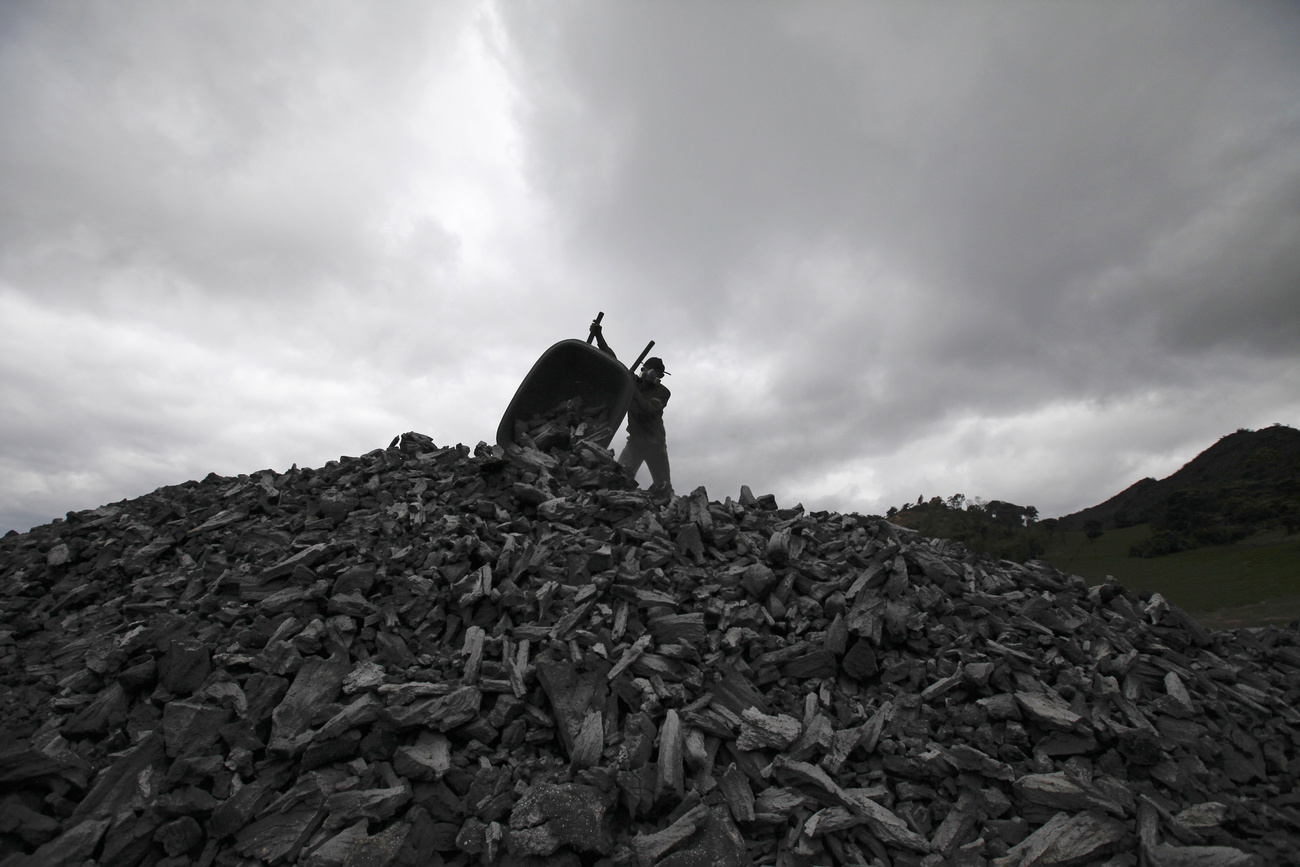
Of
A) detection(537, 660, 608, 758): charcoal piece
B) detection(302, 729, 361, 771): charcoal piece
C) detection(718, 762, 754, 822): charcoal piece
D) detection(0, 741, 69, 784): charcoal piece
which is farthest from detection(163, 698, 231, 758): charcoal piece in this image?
detection(718, 762, 754, 822): charcoal piece

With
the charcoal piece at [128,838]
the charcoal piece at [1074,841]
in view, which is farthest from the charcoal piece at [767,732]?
the charcoal piece at [128,838]

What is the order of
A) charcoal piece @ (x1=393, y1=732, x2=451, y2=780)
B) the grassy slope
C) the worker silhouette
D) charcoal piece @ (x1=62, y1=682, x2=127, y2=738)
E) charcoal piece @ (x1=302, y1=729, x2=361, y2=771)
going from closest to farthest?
charcoal piece @ (x1=393, y1=732, x2=451, y2=780) → charcoal piece @ (x1=302, y1=729, x2=361, y2=771) → charcoal piece @ (x1=62, y1=682, x2=127, y2=738) → the grassy slope → the worker silhouette

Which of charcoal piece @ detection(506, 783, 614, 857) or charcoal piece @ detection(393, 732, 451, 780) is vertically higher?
charcoal piece @ detection(393, 732, 451, 780)

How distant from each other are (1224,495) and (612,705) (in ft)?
77.0

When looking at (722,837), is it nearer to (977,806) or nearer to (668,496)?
(977,806)

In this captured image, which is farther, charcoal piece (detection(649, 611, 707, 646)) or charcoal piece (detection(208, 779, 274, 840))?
charcoal piece (detection(649, 611, 707, 646))

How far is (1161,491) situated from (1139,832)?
25.9 metres

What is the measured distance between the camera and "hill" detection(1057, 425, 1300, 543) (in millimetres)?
15945

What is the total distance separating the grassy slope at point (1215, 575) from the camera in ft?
34.2

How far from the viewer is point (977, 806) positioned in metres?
4.29

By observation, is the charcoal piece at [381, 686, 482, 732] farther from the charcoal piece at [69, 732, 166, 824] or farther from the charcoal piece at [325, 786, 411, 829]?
the charcoal piece at [69, 732, 166, 824]

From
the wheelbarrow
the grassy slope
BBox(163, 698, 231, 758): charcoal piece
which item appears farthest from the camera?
the wheelbarrow

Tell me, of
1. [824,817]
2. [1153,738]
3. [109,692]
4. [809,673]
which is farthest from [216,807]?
[1153,738]

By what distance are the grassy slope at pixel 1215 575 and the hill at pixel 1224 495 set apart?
3.62ft
